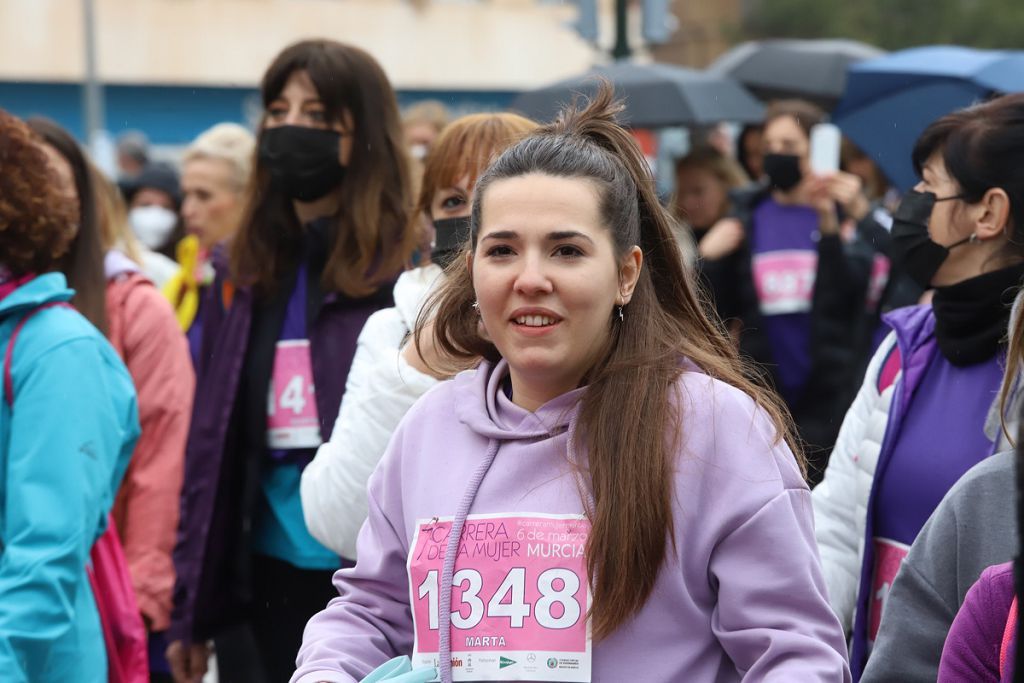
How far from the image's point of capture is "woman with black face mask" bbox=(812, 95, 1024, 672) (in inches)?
146

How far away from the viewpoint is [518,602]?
272 cm

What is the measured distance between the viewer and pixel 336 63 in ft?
16.0

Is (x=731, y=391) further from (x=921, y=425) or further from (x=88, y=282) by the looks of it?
(x=88, y=282)

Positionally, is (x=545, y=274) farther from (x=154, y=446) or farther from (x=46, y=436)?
(x=154, y=446)

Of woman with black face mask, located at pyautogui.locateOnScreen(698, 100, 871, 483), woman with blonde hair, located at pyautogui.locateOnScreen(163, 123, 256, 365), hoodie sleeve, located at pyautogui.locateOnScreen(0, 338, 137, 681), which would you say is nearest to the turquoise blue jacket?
hoodie sleeve, located at pyautogui.locateOnScreen(0, 338, 137, 681)

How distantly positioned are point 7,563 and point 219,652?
57.2 inches

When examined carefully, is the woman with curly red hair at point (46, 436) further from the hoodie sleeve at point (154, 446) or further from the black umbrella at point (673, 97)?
the black umbrella at point (673, 97)

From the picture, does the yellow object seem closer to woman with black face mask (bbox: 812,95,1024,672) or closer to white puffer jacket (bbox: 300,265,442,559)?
white puffer jacket (bbox: 300,265,442,559)

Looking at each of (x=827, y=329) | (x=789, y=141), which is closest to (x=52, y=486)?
(x=827, y=329)

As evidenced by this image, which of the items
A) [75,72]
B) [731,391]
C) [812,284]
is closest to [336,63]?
[731,391]

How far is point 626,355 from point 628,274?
0.16 m

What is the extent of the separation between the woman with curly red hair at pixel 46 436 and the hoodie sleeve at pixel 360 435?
53cm

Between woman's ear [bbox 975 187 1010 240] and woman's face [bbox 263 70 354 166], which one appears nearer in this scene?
woman's ear [bbox 975 187 1010 240]

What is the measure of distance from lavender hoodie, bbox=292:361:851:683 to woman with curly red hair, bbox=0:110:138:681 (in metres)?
0.88
